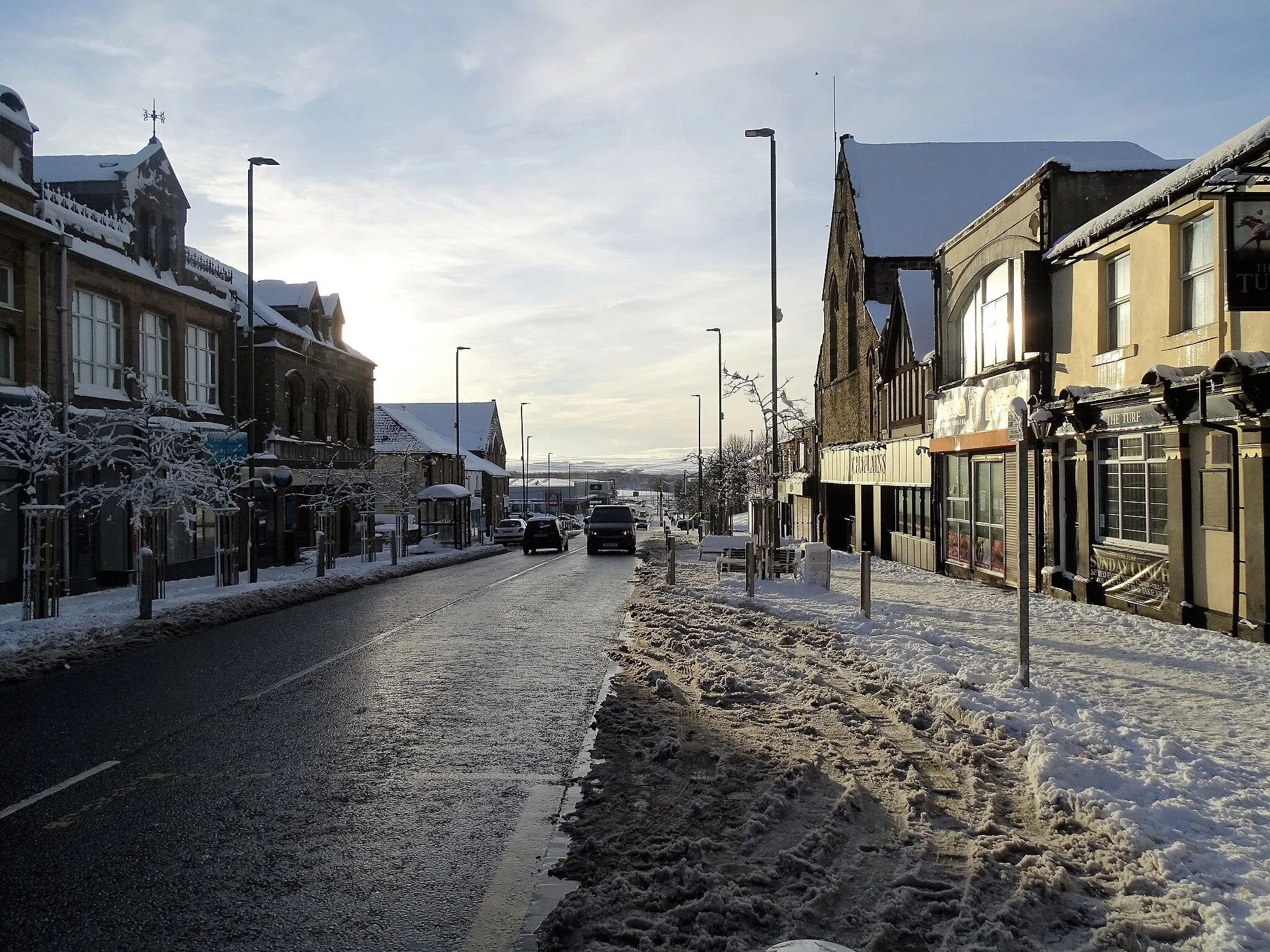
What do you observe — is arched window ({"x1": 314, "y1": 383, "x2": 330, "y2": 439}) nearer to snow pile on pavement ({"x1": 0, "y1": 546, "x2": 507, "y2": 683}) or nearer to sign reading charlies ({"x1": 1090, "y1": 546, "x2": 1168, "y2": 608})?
snow pile on pavement ({"x1": 0, "y1": 546, "x2": 507, "y2": 683})

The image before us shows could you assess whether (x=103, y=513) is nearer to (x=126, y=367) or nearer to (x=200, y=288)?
(x=126, y=367)

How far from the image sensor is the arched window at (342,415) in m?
39.3

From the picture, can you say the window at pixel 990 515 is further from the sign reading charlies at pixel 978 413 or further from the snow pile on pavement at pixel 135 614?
the snow pile on pavement at pixel 135 614

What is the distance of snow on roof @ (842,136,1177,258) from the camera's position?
3262 cm

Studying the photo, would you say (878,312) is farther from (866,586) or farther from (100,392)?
(100,392)

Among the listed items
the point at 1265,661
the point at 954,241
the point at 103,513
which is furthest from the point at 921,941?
the point at 103,513

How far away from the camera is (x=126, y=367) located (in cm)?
2348

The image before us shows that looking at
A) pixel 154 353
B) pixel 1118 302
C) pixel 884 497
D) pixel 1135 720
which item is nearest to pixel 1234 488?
pixel 1118 302

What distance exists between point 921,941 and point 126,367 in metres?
24.0

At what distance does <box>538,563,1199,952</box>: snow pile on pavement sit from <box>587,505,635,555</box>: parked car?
29.4 metres

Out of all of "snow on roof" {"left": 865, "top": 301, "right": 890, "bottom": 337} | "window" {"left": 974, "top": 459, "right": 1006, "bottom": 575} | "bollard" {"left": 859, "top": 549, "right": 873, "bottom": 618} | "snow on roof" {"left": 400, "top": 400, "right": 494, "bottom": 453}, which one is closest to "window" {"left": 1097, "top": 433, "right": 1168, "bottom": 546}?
"window" {"left": 974, "top": 459, "right": 1006, "bottom": 575}

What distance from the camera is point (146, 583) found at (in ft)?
50.7

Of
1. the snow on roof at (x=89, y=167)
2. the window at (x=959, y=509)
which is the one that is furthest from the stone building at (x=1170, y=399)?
the snow on roof at (x=89, y=167)

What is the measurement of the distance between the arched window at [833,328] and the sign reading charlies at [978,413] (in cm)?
1452
